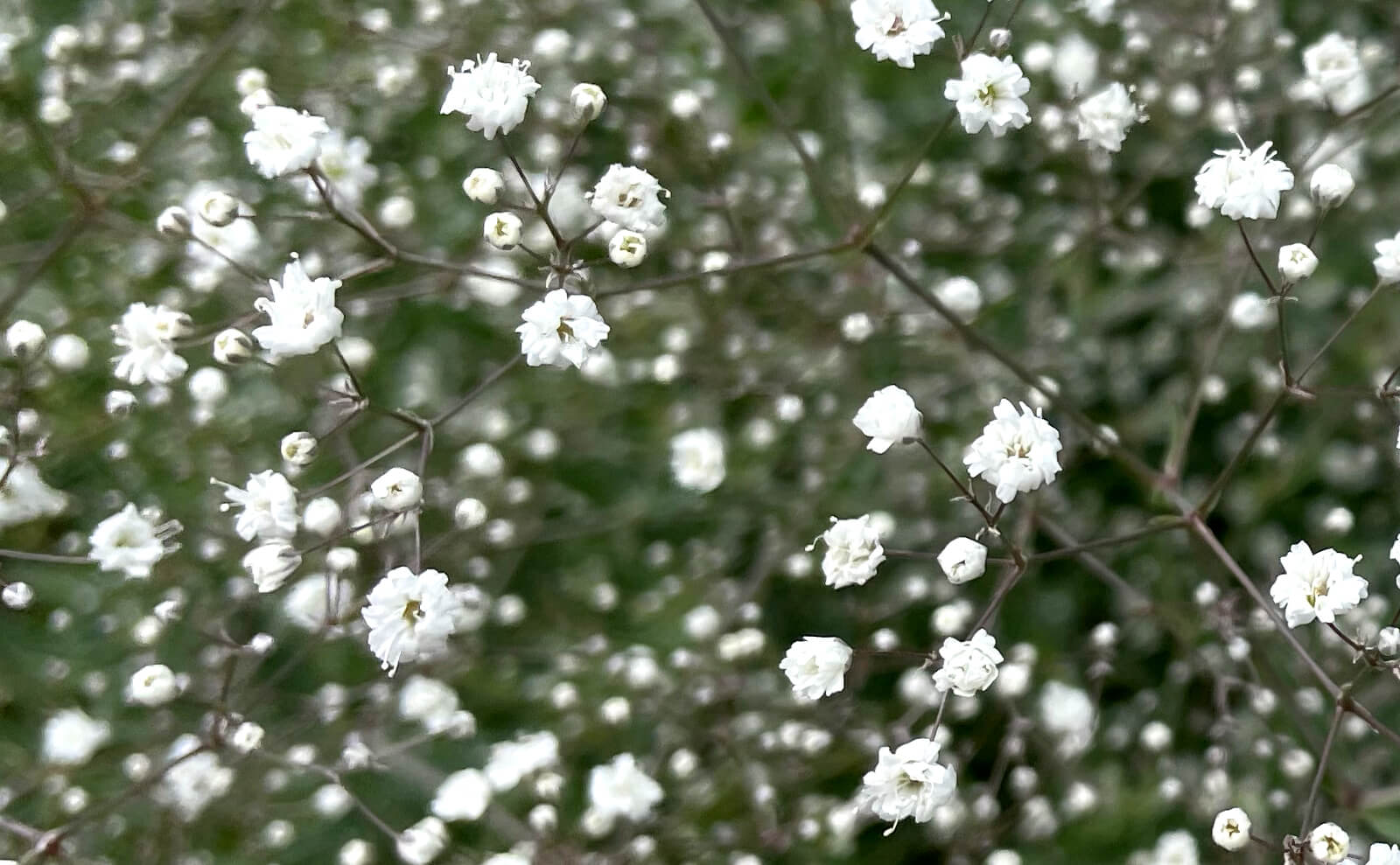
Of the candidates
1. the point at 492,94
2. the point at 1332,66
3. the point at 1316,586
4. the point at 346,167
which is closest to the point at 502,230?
the point at 492,94

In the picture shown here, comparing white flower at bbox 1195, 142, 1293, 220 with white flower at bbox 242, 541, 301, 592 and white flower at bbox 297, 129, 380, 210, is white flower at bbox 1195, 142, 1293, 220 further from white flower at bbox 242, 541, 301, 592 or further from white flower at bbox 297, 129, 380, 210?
white flower at bbox 297, 129, 380, 210

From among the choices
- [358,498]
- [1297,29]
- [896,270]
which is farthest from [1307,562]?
[1297,29]

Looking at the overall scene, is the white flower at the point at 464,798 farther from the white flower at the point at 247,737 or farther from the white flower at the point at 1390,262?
the white flower at the point at 1390,262

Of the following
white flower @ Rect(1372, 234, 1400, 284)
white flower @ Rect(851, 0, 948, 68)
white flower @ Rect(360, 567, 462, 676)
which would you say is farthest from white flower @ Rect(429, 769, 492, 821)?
white flower @ Rect(1372, 234, 1400, 284)

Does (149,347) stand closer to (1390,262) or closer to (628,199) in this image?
(628,199)

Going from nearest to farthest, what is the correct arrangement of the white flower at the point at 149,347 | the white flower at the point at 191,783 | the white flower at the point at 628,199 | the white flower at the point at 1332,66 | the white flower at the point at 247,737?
the white flower at the point at 628,199 → the white flower at the point at 149,347 → the white flower at the point at 247,737 → the white flower at the point at 1332,66 → the white flower at the point at 191,783

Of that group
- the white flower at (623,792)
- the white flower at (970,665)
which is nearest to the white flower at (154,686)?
the white flower at (623,792)
